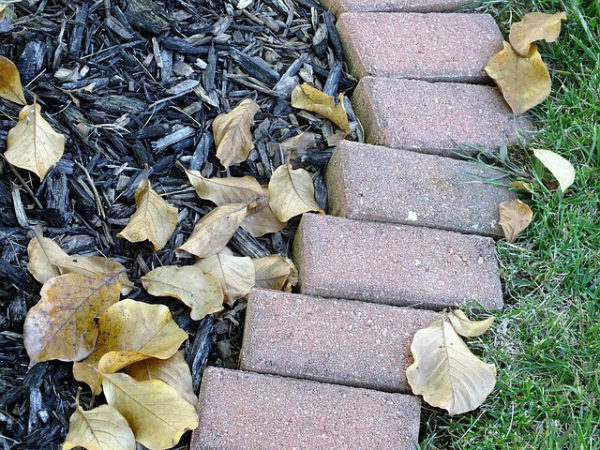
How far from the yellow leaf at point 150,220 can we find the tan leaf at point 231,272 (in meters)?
0.11

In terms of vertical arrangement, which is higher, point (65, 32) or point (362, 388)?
point (65, 32)

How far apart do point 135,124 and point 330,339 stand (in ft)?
2.52

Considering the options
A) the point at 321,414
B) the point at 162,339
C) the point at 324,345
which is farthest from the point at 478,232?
the point at 162,339

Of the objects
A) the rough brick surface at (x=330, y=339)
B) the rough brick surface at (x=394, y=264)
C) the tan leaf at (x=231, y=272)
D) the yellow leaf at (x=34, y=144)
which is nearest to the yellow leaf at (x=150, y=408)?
the rough brick surface at (x=330, y=339)

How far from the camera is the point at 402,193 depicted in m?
2.00

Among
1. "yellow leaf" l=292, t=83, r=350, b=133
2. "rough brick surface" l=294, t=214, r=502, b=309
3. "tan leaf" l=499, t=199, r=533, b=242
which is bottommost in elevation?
"rough brick surface" l=294, t=214, r=502, b=309

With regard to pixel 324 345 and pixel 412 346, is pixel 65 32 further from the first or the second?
pixel 412 346

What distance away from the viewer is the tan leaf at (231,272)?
1837 mm

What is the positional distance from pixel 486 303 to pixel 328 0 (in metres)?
1.08

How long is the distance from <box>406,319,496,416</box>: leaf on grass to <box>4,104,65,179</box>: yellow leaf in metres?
0.97

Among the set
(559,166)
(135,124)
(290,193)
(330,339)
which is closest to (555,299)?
(559,166)

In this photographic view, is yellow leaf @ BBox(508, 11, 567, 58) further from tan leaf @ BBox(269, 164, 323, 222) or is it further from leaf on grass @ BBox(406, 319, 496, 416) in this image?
leaf on grass @ BBox(406, 319, 496, 416)

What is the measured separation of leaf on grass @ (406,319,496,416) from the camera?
1.71 meters

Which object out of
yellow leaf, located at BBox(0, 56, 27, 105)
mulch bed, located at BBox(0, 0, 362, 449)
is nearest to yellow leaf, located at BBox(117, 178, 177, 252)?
mulch bed, located at BBox(0, 0, 362, 449)
